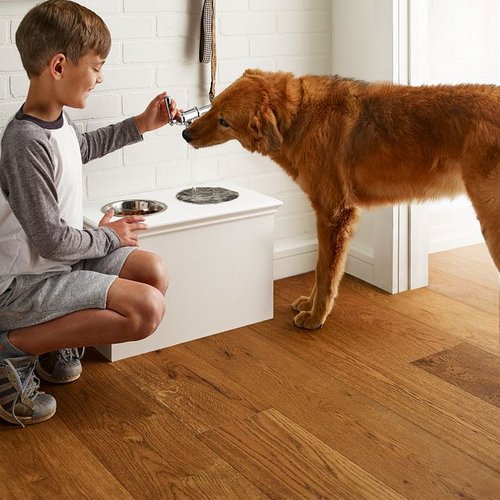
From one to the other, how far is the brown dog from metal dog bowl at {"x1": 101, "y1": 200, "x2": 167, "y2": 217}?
250 millimetres

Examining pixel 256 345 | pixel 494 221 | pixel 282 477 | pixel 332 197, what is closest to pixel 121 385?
pixel 256 345

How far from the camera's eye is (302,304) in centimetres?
296

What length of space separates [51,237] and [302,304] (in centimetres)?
112

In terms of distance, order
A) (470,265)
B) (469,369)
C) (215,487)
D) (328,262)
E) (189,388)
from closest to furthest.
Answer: (215,487), (189,388), (469,369), (328,262), (470,265)

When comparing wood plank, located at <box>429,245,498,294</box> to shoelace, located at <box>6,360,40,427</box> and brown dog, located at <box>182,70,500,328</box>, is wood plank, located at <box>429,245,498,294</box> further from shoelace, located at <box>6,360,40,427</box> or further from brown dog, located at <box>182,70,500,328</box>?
shoelace, located at <box>6,360,40,427</box>

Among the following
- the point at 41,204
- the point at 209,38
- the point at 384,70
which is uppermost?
the point at 209,38

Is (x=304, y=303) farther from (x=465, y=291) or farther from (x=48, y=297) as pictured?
(x=48, y=297)

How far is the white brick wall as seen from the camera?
2.73 meters

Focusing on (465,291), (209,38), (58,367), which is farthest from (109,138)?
(465,291)

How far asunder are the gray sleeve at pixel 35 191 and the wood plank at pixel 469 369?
116cm

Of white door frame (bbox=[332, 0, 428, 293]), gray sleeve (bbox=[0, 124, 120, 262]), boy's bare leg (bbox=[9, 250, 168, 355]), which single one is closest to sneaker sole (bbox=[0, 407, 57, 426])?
boy's bare leg (bbox=[9, 250, 168, 355])

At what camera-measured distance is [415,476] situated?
1971mm

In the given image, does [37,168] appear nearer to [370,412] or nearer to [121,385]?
[121,385]

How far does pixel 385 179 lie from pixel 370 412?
29.9 inches
